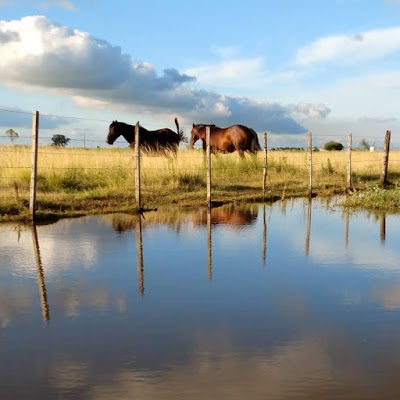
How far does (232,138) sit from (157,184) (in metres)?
7.84

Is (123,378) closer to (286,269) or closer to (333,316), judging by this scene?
(333,316)

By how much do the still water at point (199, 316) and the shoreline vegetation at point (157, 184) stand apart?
364 cm

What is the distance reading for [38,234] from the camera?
30.2 ft

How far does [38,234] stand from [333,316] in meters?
5.99

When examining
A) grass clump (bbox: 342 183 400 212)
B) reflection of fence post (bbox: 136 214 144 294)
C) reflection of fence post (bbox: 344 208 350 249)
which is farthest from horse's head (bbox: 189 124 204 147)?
reflection of fence post (bbox: 136 214 144 294)

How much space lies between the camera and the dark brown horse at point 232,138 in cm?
2291

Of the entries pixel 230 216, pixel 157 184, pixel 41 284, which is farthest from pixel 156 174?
pixel 41 284

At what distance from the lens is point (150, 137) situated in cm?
2212

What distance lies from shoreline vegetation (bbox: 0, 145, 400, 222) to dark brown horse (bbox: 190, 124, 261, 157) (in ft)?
1.92

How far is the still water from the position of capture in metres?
3.49

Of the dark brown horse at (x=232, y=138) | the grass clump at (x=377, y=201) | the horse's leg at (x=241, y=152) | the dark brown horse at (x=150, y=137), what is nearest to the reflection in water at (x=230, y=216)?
the grass clump at (x=377, y=201)

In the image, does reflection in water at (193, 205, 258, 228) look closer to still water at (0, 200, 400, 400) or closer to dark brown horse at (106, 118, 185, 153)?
still water at (0, 200, 400, 400)

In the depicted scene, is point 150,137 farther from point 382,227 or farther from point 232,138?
point 382,227

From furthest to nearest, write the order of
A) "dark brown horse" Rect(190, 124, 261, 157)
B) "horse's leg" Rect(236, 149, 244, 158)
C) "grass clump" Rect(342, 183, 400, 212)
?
"dark brown horse" Rect(190, 124, 261, 157), "horse's leg" Rect(236, 149, 244, 158), "grass clump" Rect(342, 183, 400, 212)
